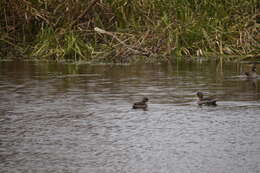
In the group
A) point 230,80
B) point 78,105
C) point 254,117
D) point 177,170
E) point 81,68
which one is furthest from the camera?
point 81,68

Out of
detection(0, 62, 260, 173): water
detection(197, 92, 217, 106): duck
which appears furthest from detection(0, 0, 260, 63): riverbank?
detection(197, 92, 217, 106): duck

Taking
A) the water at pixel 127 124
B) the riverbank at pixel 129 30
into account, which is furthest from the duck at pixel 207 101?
the riverbank at pixel 129 30

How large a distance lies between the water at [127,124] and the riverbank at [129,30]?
166 inches

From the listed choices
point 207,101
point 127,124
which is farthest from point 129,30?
point 127,124

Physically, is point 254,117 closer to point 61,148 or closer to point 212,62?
point 61,148

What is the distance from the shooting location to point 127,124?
10.6 metres

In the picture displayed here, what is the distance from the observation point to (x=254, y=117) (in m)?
10.9

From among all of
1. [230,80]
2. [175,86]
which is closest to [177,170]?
[175,86]

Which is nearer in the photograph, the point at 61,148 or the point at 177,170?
the point at 177,170

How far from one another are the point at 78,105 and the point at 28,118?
4.83 feet

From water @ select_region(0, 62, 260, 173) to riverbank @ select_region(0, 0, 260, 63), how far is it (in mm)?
4226

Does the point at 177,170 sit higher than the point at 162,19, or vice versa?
the point at 162,19

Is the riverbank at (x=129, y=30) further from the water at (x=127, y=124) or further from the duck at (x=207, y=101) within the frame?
the duck at (x=207, y=101)

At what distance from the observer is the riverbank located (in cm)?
2169
